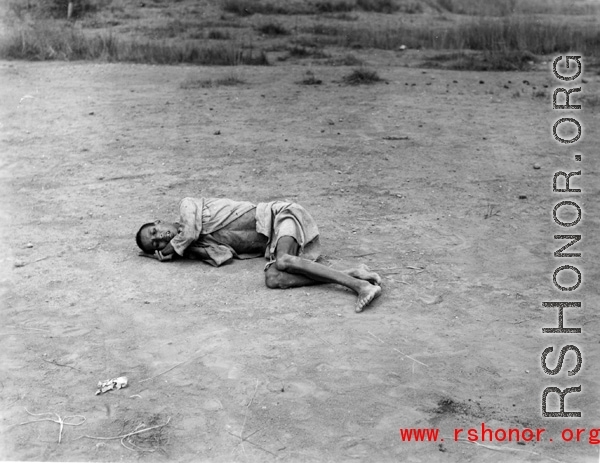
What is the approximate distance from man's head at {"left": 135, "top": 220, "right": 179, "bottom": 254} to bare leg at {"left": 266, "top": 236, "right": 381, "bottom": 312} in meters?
0.74

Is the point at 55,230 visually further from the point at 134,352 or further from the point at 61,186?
the point at 134,352

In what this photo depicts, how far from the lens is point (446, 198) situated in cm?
598

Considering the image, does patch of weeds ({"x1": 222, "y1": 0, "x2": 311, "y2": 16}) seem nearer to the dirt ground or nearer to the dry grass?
the dry grass

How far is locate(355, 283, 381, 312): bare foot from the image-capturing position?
420 cm

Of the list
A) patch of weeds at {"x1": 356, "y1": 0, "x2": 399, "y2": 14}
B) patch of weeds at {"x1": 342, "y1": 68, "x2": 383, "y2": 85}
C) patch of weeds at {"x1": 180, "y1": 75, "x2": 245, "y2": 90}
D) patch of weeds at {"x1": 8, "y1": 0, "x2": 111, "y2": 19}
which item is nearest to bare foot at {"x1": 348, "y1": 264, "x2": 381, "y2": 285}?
patch of weeds at {"x1": 342, "y1": 68, "x2": 383, "y2": 85}

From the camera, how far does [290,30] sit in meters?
13.8

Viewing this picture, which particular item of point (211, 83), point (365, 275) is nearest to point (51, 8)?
point (211, 83)

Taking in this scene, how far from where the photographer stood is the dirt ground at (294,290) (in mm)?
3253

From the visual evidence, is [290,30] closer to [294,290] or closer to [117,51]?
[117,51]

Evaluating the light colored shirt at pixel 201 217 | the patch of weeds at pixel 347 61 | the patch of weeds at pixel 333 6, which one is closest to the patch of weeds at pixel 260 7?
the patch of weeds at pixel 333 6

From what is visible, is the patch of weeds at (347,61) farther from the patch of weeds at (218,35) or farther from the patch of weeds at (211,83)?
the patch of weeds at (218,35)

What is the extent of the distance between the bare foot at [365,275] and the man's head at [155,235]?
120 cm

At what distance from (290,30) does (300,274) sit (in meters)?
10.1

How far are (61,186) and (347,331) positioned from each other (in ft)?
11.3
